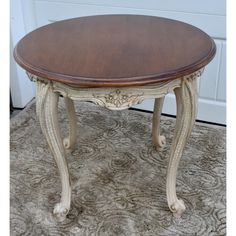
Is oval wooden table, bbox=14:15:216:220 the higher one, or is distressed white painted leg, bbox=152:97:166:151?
oval wooden table, bbox=14:15:216:220

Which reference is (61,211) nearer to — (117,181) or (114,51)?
(117,181)

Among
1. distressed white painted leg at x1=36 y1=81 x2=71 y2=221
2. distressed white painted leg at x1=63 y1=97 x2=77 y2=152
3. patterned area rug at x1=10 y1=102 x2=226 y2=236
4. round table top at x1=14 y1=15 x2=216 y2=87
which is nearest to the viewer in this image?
round table top at x1=14 y1=15 x2=216 y2=87

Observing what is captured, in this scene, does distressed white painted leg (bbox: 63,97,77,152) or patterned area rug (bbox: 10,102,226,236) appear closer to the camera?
patterned area rug (bbox: 10,102,226,236)

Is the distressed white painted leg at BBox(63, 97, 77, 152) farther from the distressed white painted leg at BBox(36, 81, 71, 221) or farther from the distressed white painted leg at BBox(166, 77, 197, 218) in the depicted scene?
the distressed white painted leg at BBox(166, 77, 197, 218)

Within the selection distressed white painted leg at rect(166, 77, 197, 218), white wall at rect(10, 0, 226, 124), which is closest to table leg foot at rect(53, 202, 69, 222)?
distressed white painted leg at rect(166, 77, 197, 218)

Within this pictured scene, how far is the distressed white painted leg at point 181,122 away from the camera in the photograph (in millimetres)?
1210

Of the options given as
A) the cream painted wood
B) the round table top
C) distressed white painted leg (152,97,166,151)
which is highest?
the round table top

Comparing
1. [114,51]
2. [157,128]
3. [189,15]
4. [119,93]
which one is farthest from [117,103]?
[189,15]

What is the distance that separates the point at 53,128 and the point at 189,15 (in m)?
1.07

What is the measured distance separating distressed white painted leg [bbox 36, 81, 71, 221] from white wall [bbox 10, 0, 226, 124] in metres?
0.98

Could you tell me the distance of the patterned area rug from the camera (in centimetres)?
143

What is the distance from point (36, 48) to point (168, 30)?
532mm

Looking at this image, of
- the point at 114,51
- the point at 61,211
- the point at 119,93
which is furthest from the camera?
the point at 61,211

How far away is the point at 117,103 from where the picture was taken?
1123 mm
